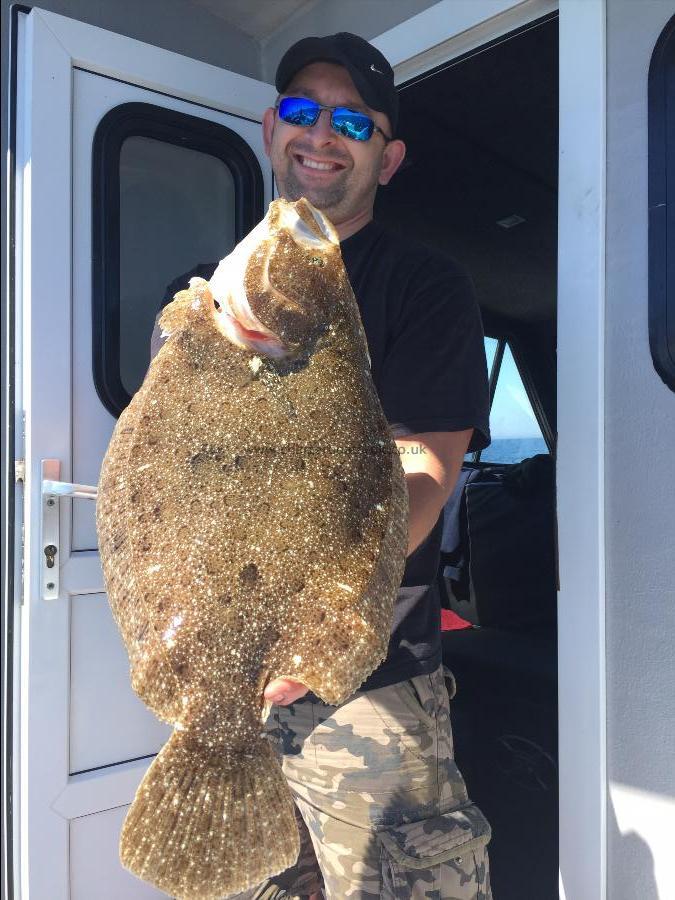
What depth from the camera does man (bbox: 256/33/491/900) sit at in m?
1.67

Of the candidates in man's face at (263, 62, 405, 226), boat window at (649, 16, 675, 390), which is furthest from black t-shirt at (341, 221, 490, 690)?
boat window at (649, 16, 675, 390)

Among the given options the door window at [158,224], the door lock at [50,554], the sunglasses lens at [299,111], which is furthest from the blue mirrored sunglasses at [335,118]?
the door lock at [50,554]

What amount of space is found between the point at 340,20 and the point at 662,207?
2176 millimetres

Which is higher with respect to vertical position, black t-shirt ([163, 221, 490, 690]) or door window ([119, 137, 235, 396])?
door window ([119, 137, 235, 396])

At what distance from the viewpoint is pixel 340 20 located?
10.9 feet

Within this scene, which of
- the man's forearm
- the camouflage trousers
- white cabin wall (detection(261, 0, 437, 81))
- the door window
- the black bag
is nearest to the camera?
the man's forearm

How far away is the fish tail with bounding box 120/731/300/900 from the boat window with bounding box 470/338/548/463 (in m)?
4.28

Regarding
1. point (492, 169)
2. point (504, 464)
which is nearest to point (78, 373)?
point (492, 169)

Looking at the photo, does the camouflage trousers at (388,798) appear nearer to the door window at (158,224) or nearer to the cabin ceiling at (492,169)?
the door window at (158,224)

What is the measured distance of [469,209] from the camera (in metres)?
5.17

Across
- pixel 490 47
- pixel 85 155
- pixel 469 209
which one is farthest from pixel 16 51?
pixel 469 209

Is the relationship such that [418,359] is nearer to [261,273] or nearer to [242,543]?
[261,273]

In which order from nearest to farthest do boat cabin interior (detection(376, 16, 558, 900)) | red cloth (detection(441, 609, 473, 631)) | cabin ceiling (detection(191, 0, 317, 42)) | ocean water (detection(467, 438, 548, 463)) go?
boat cabin interior (detection(376, 16, 558, 900)) → cabin ceiling (detection(191, 0, 317, 42)) → red cloth (detection(441, 609, 473, 631)) → ocean water (detection(467, 438, 548, 463))

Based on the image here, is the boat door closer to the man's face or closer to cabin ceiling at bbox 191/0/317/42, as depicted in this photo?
cabin ceiling at bbox 191/0/317/42
